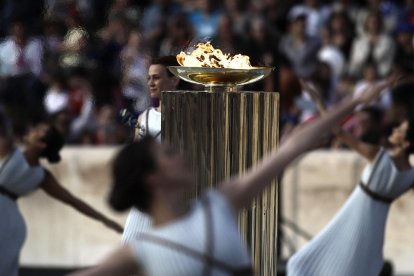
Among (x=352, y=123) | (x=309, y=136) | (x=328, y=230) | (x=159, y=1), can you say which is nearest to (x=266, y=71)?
(x=328, y=230)

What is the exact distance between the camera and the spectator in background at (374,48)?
13.7m

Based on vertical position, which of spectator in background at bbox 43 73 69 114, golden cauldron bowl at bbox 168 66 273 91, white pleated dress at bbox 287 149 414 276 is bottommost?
spectator in background at bbox 43 73 69 114

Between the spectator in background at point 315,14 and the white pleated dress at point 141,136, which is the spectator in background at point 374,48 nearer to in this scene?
the spectator in background at point 315,14

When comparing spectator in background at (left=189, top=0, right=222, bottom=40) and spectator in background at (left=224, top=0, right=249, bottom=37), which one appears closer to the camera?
spectator in background at (left=224, top=0, right=249, bottom=37)

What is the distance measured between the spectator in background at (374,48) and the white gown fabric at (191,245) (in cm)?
973

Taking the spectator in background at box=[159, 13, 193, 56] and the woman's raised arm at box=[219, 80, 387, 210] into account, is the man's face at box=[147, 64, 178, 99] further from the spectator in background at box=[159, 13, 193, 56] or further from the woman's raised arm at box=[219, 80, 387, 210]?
the spectator in background at box=[159, 13, 193, 56]

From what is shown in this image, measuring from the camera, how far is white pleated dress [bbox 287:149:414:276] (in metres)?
9.09

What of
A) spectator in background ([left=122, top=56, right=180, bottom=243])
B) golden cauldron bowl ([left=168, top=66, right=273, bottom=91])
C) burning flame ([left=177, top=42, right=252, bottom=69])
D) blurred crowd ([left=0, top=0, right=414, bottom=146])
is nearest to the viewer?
golden cauldron bowl ([left=168, top=66, right=273, bottom=91])

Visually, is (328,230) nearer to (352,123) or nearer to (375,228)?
(375,228)

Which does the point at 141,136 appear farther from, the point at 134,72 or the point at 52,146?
the point at 134,72

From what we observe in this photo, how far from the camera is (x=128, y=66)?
47.9 ft

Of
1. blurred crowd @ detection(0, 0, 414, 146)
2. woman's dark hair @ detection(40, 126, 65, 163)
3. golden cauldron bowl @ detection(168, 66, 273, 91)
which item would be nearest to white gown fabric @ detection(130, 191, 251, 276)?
golden cauldron bowl @ detection(168, 66, 273, 91)

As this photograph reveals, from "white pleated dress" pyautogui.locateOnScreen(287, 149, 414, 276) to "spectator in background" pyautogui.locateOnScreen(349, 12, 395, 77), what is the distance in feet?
14.3

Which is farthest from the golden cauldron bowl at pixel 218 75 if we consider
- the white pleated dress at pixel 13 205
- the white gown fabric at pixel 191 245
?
the white gown fabric at pixel 191 245
